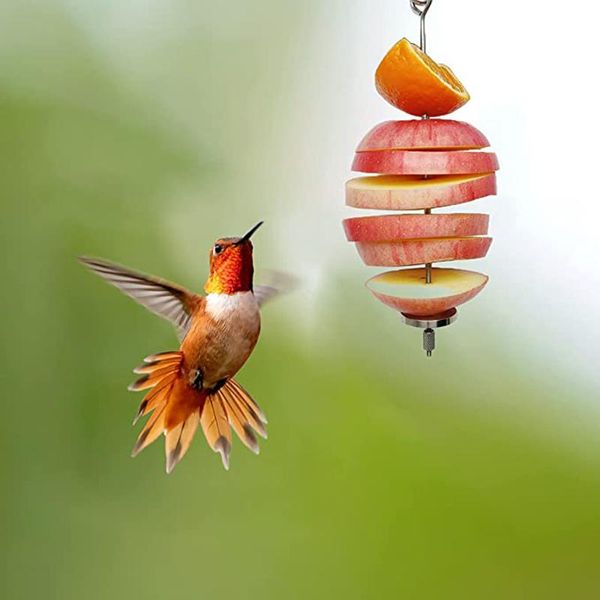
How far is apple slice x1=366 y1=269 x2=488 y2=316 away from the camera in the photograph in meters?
0.98

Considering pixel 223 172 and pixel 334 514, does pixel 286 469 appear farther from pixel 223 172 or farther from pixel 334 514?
pixel 223 172

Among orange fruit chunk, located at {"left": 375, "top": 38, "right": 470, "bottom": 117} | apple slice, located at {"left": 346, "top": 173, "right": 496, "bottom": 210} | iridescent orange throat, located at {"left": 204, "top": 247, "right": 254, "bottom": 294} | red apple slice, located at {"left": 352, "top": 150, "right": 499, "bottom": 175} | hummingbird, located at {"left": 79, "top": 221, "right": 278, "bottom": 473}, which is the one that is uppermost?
orange fruit chunk, located at {"left": 375, "top": 38, "right": 470, "bottom": 117}

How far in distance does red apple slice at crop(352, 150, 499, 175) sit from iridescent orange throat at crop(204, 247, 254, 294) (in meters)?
0.19

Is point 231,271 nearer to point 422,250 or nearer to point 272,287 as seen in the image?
point 272,287

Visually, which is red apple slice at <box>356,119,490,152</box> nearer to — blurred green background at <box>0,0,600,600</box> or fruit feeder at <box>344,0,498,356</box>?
fruit feeder at <box>344,0,498,356</box>

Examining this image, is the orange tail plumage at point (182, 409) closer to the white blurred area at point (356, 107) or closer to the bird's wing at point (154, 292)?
the bird's wing at point (154, 292)

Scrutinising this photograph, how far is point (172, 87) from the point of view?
1.38m

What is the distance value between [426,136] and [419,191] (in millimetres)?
63

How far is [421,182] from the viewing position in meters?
0.96

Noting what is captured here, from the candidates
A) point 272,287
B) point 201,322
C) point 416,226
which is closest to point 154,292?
point 201,322

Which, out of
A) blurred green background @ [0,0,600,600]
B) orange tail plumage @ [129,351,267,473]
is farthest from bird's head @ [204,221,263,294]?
blurred green background @ [0,0,600,600]

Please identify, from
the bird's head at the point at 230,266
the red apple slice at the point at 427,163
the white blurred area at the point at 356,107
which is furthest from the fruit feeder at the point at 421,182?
the white blurred area at the point at 356,107

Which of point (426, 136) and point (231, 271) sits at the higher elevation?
point (426, 136)

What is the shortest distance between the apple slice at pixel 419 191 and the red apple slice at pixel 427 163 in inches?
0.5
